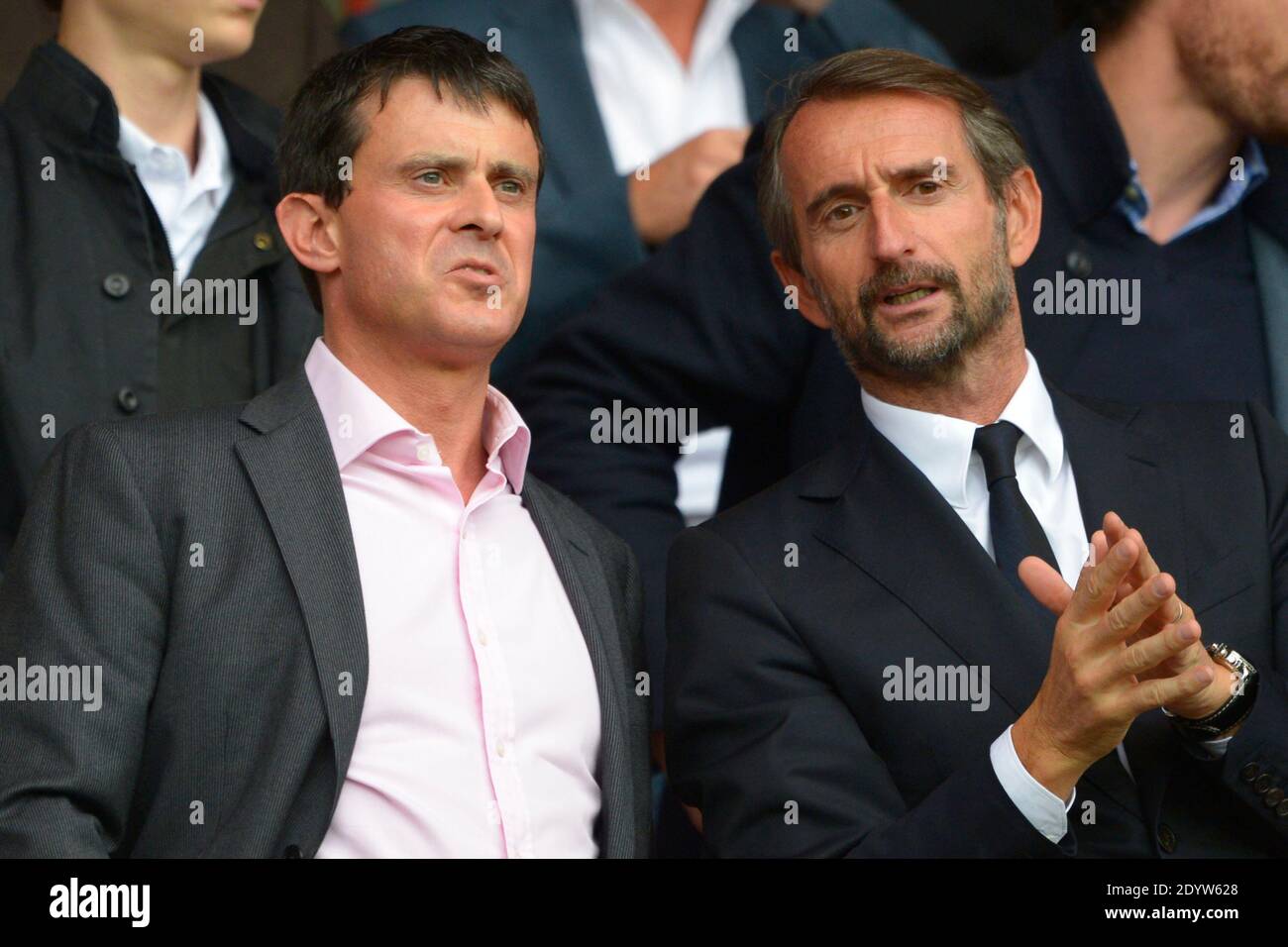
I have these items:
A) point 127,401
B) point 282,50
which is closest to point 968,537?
point 127,401

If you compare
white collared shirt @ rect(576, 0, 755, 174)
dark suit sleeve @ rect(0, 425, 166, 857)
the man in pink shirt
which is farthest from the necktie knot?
white collared shirt @ rect(576, 0, 755, 174)

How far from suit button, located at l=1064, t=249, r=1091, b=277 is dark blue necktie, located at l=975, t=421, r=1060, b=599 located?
0.55 meters

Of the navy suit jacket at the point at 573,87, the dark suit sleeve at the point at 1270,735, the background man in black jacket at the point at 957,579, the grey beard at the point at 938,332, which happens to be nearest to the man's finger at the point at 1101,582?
the background man in black jacket at the point at 957,579

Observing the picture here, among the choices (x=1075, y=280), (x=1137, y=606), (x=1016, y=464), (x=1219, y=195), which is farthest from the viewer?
(x=1219, y=195)

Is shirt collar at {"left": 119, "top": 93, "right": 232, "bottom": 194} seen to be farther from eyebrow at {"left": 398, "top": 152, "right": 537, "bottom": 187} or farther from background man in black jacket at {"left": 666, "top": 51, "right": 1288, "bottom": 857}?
background man in black jacket at {"left": 666, "top": 51, "right": 1288, "bottom": 857}

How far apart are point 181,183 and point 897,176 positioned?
1094 millimetres

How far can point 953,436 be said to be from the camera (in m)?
2.48

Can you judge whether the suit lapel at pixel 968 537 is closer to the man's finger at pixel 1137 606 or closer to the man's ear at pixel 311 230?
the man's finger at pixel 1137 606

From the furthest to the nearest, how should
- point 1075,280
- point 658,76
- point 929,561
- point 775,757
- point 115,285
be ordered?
point 658,76 < point 1075,280 < point 115,285 < point 929,561 < point 775,757

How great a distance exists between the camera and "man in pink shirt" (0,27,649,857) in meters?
2.20

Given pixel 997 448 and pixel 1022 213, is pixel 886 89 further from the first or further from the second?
pixel 997 448

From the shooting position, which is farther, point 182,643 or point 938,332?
point 938,332

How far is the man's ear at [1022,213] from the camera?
2.64 m
